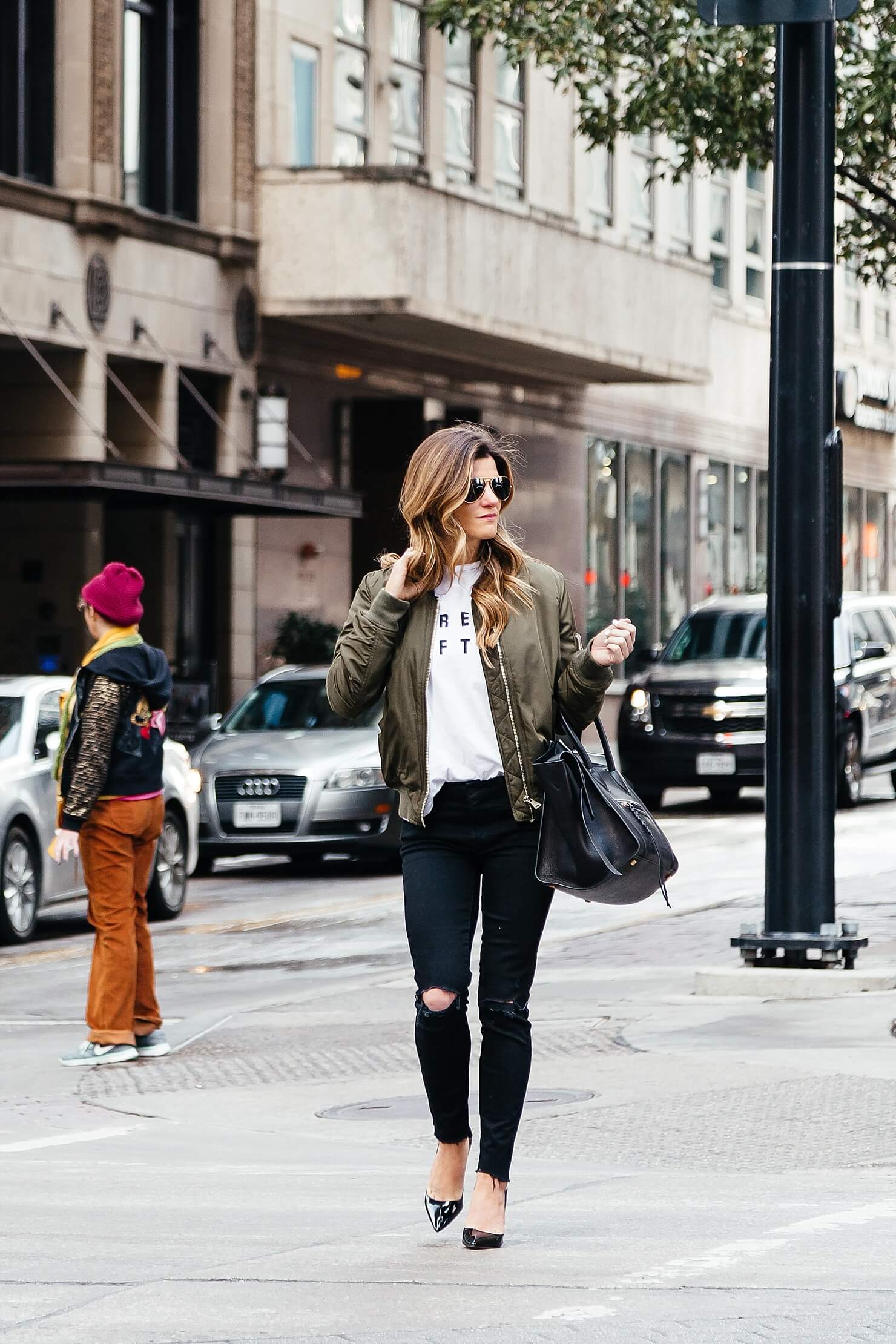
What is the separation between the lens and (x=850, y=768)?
2348 cm

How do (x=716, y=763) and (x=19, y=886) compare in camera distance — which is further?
(x=716, y=763)

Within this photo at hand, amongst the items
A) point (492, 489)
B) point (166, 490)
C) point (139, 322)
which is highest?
point (139, 322)

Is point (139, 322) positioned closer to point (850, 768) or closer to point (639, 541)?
point (850, 768)

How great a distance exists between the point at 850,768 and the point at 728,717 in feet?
4.37

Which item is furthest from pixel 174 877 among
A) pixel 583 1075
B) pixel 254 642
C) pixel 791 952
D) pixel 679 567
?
pixel 679 567

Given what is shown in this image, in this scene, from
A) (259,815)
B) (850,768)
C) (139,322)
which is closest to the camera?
(259,815)

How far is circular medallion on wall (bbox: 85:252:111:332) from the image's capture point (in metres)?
26.2

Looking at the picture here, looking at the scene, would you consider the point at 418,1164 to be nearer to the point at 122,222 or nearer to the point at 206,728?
the point at 206,728

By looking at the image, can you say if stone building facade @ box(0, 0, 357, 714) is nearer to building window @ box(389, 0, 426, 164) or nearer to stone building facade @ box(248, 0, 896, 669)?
stone building facade @ box(248, 0, 896, 669)

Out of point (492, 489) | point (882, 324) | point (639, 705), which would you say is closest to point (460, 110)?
point (639, 705)

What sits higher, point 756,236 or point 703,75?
point 756,236

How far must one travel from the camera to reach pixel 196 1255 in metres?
6.02

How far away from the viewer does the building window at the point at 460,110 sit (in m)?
32.2

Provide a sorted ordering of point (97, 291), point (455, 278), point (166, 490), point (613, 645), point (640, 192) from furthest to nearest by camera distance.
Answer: point (640, 192)
point (455, 278)
point (97, 291)
point (166, 490)
point (613, 645)
